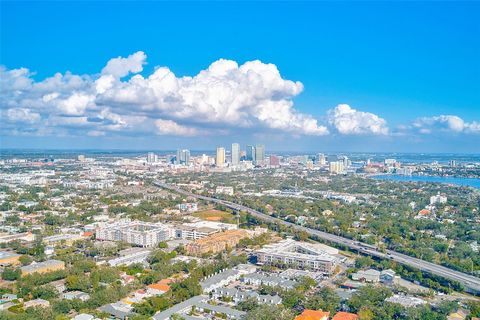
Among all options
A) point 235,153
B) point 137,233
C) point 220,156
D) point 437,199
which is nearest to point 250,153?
point 235,153

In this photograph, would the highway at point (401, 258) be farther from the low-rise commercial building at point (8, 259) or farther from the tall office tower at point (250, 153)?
the tall office tower at point (250, 153)

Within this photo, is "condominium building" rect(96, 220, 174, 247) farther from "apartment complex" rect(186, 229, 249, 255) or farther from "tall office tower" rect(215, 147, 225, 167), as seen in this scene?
"tall office tower" rect(215, 147, 225, 167)

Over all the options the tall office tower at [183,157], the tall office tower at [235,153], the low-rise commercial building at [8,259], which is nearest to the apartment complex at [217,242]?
the low-rise commercial building at [8,259]

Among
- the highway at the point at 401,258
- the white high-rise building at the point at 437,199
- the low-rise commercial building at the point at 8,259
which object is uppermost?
the white high-rise building at the point at 437,199

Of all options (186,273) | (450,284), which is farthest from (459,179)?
(186,273)

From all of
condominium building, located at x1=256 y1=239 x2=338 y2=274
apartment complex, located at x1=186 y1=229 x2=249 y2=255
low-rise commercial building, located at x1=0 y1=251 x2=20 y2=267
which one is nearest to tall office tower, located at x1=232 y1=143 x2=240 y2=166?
apartment complex, located at x1=186 y1=229 x2=249 y2=255

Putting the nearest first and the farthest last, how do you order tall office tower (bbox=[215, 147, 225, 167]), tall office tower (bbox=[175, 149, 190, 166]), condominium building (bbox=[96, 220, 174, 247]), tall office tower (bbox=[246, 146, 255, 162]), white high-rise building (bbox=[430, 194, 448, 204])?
1. condominium building (bbox=[96, 220, 174, 247])
2. white high-rise building (bbox=[430, 194, 448, 204])
3. tall office tower (bbox=[215, 147, 225, 167])
4. tall office tower (bbox=[175, 149, 190, 166])
5. tall office tower (bbox=[246, 146, 255, 162])

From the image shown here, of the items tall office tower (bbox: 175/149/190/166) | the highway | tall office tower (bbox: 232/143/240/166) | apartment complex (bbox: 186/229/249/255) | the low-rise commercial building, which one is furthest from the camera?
tall office tower (bbox: 175/149/190/166)
